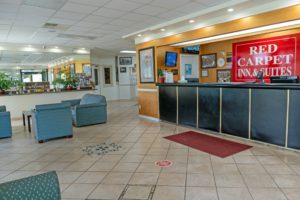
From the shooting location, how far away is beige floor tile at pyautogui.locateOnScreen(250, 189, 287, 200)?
231 cm

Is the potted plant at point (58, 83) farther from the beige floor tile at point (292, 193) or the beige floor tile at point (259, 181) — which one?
the beige floor tile at point (292, 193)

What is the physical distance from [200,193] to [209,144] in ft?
5.96

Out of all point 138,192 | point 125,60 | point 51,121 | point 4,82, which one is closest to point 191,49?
point 51,121

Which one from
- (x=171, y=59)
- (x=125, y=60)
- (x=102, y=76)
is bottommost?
(x=102, y=76)

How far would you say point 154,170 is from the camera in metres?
3.12

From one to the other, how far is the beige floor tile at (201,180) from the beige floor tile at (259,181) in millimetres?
432

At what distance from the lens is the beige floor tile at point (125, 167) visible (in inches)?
125

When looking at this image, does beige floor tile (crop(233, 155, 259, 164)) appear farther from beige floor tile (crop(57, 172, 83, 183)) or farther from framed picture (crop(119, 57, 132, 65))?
framed picture (crop(119, 57, 132, 65))

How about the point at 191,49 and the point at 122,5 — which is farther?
the point at 191,49

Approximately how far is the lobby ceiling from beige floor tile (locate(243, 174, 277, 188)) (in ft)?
9.47

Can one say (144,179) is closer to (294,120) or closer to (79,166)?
(79,166)

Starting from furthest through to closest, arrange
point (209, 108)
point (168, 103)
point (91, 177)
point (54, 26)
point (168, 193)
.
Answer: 1. point (168, 103)
2. point (54, 26)
3. point (209, 108)
4. point (91, 177)
5. point (168, 193)

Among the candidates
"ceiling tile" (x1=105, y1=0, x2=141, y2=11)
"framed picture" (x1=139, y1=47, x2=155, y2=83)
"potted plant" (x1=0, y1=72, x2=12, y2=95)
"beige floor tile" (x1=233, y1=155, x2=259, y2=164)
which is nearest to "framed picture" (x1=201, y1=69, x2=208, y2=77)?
"framed picture" (x1=139, y1=47, x2=155, y2=83)

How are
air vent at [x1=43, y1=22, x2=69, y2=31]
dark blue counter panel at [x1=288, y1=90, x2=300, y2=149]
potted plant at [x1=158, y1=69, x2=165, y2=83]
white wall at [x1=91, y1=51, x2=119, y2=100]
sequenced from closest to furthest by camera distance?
dark blue counter panel at [x1=288, y1=90, x2=300, y2=149], air vent at [x1=43, y1=22, x2=69, y2=31], potted plant at [x1=158, y1=69, x2=165, y2=83], white wall at [x1=91, y1=51, x2=119, y2=100]
